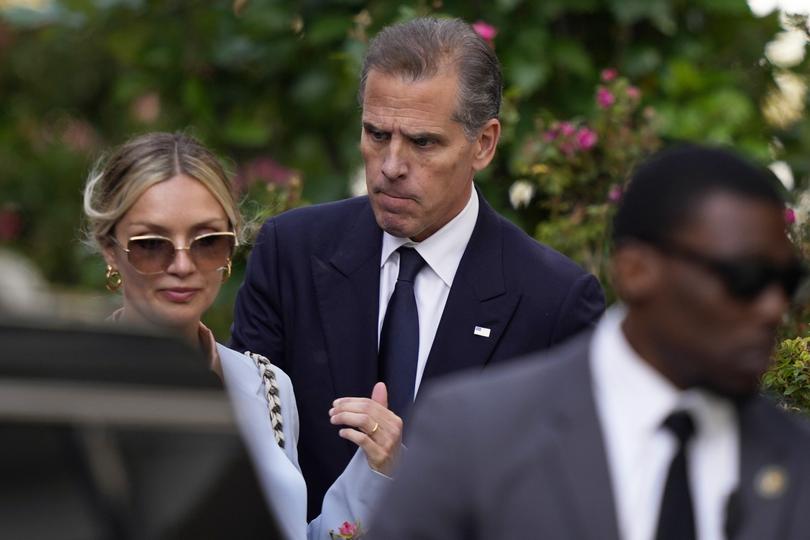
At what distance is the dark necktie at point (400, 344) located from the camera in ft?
13.3

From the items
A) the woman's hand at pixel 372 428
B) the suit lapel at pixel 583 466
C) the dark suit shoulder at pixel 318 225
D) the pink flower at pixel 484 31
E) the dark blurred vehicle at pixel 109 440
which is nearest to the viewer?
the dark blurred vehicle at pixel 109 440

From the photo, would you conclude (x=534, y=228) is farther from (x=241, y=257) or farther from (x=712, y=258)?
(x=712, y=258)

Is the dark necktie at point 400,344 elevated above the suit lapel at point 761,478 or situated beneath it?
situated beneath

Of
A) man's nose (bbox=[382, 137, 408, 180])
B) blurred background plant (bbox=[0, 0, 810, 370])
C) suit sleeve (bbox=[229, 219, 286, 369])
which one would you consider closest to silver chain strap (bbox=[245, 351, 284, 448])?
suit sleeve (bbox=[229, 219, 286, 369])

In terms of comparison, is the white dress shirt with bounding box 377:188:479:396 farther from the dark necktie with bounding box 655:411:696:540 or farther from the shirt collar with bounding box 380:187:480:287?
the dark necktie with bounding box 655:411:696:540

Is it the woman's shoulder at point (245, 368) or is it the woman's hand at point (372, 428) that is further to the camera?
the woman's shoulder at point (245, 368)

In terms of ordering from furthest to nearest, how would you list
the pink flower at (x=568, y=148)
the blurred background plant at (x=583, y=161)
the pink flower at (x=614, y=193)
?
the pink flower at (x=568, y=148), the blurred background plant at (x=583, y=161), the pink flower at (x=614, y=193)

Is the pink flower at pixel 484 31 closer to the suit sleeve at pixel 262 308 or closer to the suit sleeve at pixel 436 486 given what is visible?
the suit sleeve at pixel 262 308

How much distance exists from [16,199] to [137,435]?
876 cm

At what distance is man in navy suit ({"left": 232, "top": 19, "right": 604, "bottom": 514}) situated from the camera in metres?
4.11

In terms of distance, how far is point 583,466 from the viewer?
2.16 meters

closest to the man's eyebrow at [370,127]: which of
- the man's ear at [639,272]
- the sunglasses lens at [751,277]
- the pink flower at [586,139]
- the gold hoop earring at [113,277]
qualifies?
the gold hoop earring at [113,277]

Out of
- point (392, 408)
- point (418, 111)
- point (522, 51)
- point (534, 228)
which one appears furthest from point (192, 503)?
point (522, 51)

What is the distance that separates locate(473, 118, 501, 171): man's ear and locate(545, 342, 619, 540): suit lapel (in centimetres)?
220
